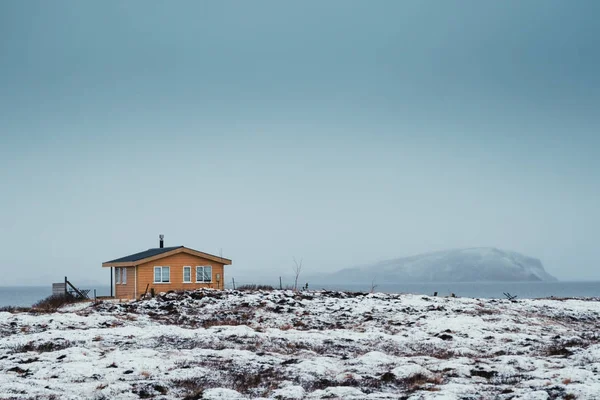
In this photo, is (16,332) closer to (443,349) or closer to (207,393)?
(207,393)

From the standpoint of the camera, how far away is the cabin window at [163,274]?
151ft

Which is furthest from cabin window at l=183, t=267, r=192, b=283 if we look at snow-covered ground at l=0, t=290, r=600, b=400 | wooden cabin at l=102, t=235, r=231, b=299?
snow-covered ground at l=0, t=290, r=600, b=400

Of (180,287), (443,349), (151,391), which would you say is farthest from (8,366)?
(180,287)

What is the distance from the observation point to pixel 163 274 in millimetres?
46219

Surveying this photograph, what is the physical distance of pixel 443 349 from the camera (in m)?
20.6

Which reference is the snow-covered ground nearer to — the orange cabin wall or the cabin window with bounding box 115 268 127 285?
the orange cabin wall

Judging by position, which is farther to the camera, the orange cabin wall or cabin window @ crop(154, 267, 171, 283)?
cabin window @ crop(154, 267, 171, 283)

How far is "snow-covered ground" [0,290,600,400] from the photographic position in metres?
12.7

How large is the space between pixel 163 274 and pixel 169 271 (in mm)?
483

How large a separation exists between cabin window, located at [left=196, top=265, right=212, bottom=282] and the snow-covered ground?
13.4 metres

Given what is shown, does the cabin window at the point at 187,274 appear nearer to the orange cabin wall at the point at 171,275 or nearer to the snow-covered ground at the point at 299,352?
the orange cabin wall at the point at 171,275

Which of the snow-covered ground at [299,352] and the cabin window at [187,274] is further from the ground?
the cabin window at [187,274]

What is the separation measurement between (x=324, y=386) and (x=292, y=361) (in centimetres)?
282

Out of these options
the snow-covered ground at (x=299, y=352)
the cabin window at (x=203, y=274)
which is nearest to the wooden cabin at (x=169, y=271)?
the cabin window at (x=203, y=274)
